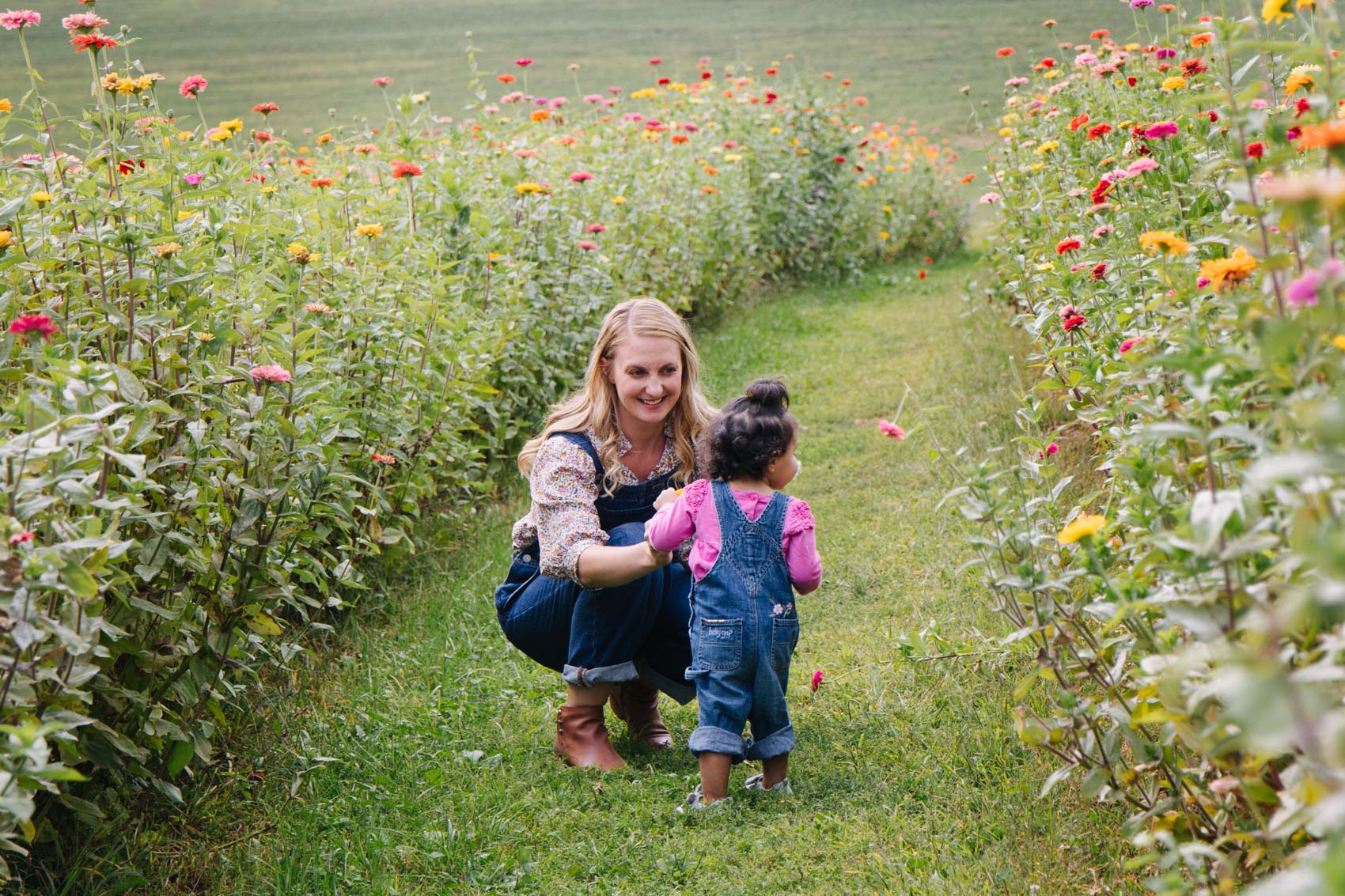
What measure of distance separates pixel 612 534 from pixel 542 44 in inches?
730

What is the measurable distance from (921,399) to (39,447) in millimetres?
4120

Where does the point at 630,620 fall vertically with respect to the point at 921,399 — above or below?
above

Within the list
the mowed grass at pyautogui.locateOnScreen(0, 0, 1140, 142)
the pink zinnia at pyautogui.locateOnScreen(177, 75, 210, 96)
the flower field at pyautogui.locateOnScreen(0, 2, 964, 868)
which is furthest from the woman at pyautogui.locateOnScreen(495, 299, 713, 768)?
the mowed grass at pyautogui.locateOnScreen(0, 0, 1140, 142)

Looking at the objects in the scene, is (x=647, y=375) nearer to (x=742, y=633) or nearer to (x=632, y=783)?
(x=742, y=633)

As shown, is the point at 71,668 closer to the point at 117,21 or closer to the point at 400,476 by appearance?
the point at 400,476

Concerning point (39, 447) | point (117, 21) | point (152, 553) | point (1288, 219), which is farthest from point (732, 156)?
point (117, 21)

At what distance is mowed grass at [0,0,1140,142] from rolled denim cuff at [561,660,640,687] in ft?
41.3

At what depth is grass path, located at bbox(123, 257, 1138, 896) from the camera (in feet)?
7.54

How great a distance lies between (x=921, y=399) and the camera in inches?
208

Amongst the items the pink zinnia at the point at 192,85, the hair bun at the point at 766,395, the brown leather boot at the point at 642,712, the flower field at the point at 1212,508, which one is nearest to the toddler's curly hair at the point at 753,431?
the hair bun at the point at 766,395

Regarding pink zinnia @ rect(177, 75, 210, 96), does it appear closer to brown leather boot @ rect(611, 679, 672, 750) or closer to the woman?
the woman

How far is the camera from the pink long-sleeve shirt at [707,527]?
8.36 ft

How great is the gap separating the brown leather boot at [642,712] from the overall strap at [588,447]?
1.80ft

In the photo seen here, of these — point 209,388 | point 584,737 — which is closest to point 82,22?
point 209,388
